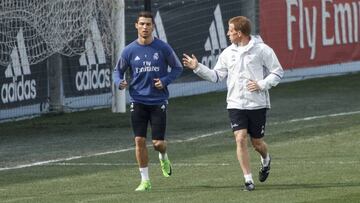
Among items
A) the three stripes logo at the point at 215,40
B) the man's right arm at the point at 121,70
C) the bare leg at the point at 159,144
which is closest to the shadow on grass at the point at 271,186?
the bare leg at the point at 159,144

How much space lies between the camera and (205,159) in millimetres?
16219

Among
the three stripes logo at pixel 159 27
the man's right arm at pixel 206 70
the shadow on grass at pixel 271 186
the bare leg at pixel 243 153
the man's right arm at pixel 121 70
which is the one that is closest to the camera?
the man's right arm at pixel 206 70

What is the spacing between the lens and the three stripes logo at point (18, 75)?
21.3 meters

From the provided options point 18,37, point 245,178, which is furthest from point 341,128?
point 245,178

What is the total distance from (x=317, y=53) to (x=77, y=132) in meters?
10.7

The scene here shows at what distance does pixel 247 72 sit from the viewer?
13.3 meters

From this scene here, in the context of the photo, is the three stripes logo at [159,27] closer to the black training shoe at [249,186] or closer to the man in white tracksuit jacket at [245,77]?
the man in white tracksuit jacket at [245,77]

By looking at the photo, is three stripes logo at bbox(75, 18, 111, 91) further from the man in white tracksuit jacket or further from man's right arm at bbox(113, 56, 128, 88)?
the man in white tracksuit jacket

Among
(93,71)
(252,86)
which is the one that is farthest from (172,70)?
(93,71)

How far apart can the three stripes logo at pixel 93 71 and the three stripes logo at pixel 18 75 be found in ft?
4.34

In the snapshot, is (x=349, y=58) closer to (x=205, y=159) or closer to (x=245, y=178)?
(x=205, y=159)

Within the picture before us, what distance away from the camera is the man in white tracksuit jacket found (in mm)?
13203

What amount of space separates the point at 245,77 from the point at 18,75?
8.97 metres

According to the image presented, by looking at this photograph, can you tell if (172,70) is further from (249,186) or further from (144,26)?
(249,186)
